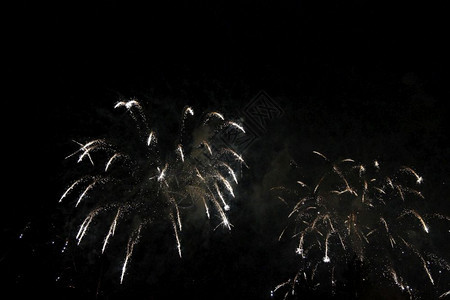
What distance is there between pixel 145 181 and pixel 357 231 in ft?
29.5

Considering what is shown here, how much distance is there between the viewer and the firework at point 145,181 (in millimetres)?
12086

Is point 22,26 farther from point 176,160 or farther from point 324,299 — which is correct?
point 324,299

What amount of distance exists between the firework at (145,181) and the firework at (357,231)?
361cm

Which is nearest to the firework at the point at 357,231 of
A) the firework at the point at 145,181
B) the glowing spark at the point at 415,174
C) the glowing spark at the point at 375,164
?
the glowing spark at the point at 375,164

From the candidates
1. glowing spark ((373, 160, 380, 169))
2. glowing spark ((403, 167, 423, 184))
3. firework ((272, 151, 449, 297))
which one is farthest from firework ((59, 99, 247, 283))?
glowing spark ((403, 167, 423, 184))

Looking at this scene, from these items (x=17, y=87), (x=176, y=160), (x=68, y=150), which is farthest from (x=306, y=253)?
(x=17, y=87)

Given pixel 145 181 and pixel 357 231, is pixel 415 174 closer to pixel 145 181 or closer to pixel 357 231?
pixel 357 231

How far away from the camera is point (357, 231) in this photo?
40.0 feet

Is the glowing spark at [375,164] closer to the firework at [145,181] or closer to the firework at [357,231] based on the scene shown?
the firework at [357,231]

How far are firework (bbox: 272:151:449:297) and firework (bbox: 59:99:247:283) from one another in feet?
11.8

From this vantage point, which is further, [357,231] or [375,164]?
[375,164]

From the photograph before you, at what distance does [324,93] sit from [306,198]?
22.5ft

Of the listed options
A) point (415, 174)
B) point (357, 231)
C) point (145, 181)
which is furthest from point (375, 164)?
point (145, 181)

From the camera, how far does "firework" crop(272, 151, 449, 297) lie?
1199 centimetres
